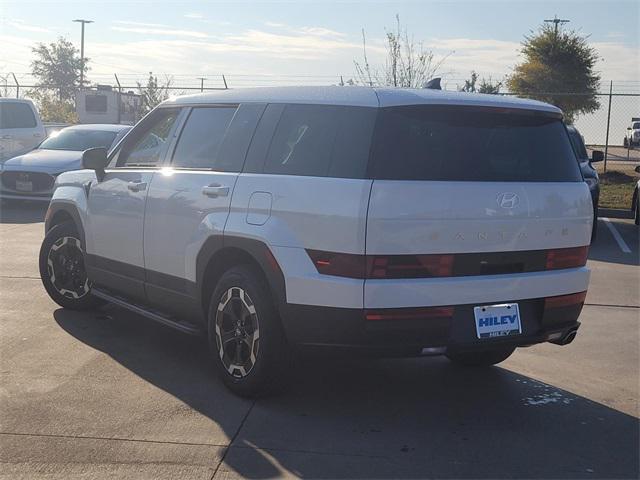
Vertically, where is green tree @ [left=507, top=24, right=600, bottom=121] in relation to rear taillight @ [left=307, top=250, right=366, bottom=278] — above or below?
above

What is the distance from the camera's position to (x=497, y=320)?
504 cm

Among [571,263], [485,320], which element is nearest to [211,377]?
[485,320]

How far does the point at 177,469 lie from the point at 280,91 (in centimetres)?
255

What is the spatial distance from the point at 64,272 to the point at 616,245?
892cm

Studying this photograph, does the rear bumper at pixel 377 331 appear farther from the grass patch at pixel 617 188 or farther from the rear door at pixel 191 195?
the grass patch at pixel 617 188

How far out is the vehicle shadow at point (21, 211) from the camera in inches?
546

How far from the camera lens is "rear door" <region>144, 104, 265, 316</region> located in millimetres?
5621

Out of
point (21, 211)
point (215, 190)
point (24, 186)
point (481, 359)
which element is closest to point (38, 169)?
point (24, 186)

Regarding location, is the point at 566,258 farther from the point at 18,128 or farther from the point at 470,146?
the point at 18,128

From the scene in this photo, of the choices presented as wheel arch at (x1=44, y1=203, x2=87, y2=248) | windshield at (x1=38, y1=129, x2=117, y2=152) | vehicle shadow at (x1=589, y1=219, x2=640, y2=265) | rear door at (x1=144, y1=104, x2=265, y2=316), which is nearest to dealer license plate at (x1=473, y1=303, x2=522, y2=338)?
rear door at (x1=144, y1=104, x2=265, y2=316)

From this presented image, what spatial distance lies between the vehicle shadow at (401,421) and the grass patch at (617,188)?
12.3 meters

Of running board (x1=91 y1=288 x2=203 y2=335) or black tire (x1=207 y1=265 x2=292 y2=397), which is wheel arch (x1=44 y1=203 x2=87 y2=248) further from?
black tire (x1=207 y1=265 x2=292 y2=397)

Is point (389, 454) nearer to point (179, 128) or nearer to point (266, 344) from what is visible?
point (266, 344)

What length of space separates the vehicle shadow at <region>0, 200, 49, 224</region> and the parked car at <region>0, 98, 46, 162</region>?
113 cm
